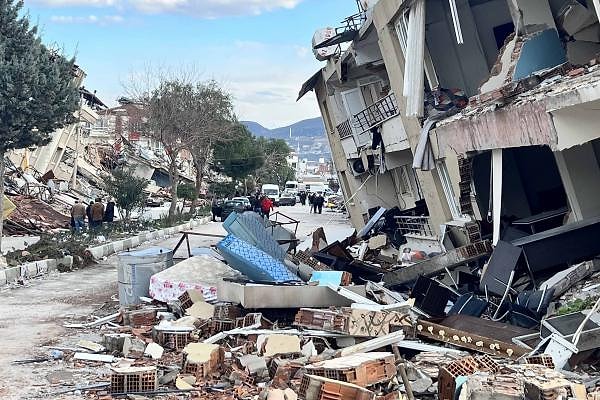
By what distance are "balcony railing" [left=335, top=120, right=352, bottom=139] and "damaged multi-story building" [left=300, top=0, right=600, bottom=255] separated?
2570mm

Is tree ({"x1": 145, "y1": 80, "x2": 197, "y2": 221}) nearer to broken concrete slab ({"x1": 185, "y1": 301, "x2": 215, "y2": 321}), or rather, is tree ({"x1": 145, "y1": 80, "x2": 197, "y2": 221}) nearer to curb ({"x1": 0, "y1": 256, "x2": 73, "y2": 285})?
curb ({"x1": 0, "y1": 256, "x2": 73, "y2": 285})

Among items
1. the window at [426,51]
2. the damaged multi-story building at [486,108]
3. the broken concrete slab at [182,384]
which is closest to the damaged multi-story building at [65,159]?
the damaged multi-story building at [486,108]

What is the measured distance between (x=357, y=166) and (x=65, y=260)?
458 inches

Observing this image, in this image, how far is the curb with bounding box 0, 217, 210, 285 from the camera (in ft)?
49.8

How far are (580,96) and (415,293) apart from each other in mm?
3730

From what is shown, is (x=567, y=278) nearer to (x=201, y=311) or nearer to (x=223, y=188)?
(x=201, y=311)

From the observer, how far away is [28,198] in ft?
111

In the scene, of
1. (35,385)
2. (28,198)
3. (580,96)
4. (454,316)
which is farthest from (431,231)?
(28,198)

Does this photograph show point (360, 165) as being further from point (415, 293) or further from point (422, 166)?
point (415, 293)

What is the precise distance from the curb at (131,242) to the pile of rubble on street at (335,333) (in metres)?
7.61

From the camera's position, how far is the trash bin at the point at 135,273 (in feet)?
39.6

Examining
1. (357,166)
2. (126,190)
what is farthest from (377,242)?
(126,190)

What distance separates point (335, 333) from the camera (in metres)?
8.46

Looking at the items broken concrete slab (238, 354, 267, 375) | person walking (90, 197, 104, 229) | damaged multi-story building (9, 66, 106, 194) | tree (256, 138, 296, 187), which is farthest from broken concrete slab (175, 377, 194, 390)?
tree (256, 138, 296, 187)
